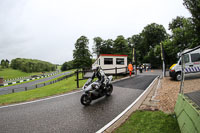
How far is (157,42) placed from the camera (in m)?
41.4

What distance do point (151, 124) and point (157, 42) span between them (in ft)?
152

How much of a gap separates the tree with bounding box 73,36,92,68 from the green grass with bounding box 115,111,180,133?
33.3 meters

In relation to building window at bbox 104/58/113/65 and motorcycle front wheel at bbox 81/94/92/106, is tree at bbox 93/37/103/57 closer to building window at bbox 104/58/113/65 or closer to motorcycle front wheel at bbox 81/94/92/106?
building window at bbox 104/58/113/65

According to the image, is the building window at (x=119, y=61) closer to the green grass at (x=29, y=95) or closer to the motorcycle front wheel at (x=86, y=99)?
the green grass at (x=29, y=95)

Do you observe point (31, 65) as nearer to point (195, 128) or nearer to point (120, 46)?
point (120, 46)

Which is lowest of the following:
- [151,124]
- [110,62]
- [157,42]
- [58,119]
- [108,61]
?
[58,119]

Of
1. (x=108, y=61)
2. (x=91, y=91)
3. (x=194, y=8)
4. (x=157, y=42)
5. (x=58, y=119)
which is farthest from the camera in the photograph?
(x=157, y=42)

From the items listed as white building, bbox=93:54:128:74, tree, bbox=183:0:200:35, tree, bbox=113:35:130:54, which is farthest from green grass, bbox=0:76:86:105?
tree, bbox=113:35:130:54

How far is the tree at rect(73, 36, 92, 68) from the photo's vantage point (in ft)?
117

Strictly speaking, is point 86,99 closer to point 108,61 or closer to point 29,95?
point 29,95

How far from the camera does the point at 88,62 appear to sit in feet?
120

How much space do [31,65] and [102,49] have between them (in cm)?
3681

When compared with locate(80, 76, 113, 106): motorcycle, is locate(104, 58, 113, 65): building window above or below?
above

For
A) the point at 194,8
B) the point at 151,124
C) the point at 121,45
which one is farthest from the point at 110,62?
the point at 121,45
